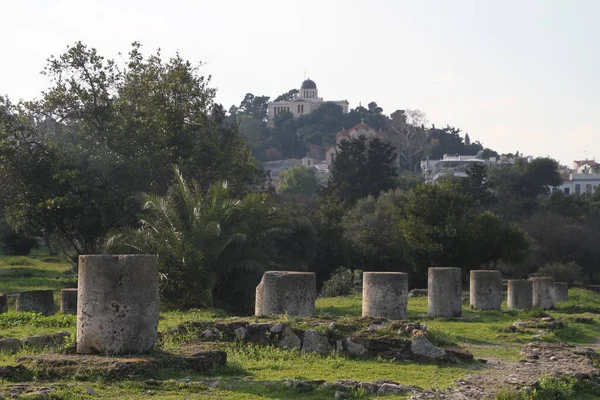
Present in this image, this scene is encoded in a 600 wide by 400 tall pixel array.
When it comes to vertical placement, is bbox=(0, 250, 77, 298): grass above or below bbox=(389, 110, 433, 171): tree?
below

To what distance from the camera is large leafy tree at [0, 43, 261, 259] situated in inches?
1168

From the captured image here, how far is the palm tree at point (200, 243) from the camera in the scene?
79.2 ft

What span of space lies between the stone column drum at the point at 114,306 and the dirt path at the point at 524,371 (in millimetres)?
3634

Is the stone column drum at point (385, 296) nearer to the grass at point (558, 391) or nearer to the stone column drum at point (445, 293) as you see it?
the stone column drum at point (445, 293)

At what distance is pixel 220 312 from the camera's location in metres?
22.5

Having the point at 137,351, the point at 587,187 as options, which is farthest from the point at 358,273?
the point at 587,187

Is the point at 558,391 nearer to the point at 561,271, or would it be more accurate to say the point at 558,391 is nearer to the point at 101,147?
the point at 101,147

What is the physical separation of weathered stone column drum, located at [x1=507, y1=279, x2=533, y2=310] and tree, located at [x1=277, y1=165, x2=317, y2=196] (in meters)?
88.5

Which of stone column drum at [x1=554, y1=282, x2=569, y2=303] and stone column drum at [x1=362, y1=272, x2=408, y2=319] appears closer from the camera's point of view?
stone column drum at [x1=362, y1=272, x2=408, y2=319]

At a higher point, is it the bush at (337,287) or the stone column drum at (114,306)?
the stone column drum at (114,306)

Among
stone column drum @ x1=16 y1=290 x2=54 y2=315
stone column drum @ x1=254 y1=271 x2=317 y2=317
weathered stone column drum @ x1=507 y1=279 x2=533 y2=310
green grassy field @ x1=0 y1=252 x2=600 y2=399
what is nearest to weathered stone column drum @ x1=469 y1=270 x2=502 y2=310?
weathered stone column drum @ x1=507 y1=279 x2=533 y2=310

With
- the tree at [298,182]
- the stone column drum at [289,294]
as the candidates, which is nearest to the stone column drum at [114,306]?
the stone column drum at [289,294]

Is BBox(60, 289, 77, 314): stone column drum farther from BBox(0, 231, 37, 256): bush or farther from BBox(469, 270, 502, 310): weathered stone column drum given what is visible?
BBox(0, 231, 37, 256): bush

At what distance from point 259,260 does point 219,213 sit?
1.86 metres
